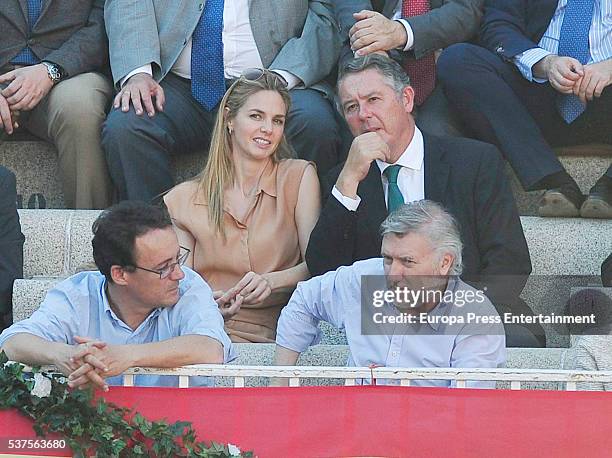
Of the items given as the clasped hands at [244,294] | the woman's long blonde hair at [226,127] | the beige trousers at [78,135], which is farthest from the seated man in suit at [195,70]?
the clasped hands at [244,294]

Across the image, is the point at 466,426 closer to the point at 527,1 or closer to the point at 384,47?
the point at 384,47

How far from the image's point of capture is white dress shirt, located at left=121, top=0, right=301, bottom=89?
5207 mm

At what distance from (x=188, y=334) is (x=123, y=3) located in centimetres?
209

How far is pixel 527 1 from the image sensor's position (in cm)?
527

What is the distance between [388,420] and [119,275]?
39.5 inches

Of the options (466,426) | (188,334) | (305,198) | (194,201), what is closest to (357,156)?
(305,198)

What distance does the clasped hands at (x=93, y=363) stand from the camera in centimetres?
329

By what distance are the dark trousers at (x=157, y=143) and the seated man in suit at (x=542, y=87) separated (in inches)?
20.2

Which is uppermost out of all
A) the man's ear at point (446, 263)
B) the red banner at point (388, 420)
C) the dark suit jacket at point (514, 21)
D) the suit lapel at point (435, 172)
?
the dark suit jacket at point (514, 21)

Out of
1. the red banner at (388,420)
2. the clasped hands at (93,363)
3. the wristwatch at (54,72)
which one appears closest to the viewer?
the red banner at (388,420)

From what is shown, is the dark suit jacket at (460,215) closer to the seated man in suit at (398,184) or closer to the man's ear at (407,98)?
the seated man in suit at (398,184)

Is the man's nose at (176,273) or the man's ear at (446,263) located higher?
the man's ear at (446,263)

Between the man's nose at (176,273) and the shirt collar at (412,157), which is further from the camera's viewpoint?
the shirt collar at (412,157)

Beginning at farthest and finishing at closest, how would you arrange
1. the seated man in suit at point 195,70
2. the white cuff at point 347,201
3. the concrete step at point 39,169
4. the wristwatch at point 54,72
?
the concrete step at point 39,169 < the wristwatch at point 54,72 < the seated man in suit at point 195,70 < the white cuff at point 347,201
